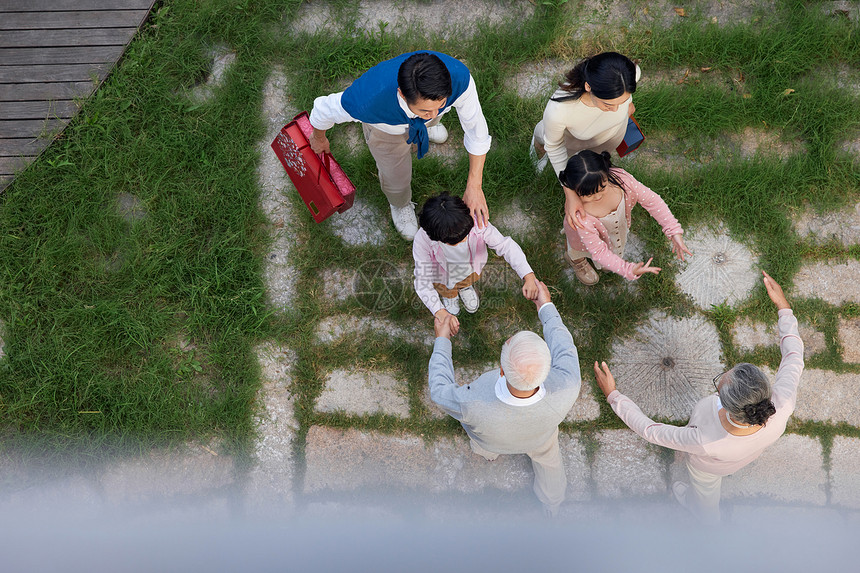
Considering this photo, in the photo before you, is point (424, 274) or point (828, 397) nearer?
point (424, 274)

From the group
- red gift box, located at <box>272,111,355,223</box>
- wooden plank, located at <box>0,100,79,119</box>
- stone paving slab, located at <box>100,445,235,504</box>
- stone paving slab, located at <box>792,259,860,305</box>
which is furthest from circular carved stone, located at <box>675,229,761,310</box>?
wooden plank, located at <box>0,100,79,119</box>

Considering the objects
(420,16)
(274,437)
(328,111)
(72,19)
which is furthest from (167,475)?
(420,16)

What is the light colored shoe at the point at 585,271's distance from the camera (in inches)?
142

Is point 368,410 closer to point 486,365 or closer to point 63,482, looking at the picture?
point 486,365

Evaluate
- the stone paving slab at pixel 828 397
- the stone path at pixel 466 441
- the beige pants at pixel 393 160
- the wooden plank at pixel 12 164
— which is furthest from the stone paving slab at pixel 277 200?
the stone paving slab at pixel 828 397

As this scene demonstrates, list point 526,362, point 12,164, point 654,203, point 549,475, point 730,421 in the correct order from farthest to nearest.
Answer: point 12,164 < point 549,475 < point 654,203 < point 730,421 < point 526,362

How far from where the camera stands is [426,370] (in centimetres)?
368

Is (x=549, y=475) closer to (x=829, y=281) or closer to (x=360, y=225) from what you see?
(x=360, y=225)

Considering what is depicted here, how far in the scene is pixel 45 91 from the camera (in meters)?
4.20

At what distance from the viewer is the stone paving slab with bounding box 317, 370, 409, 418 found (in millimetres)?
3658

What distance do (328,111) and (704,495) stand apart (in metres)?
2.95

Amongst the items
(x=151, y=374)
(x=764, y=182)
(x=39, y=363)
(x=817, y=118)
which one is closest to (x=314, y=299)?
(x=151, y=374)

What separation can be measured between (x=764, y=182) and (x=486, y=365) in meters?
2.28

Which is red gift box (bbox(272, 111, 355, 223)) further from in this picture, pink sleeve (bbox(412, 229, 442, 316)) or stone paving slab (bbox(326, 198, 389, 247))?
pink sleeve (bbox(412, 229, 442, 316))
